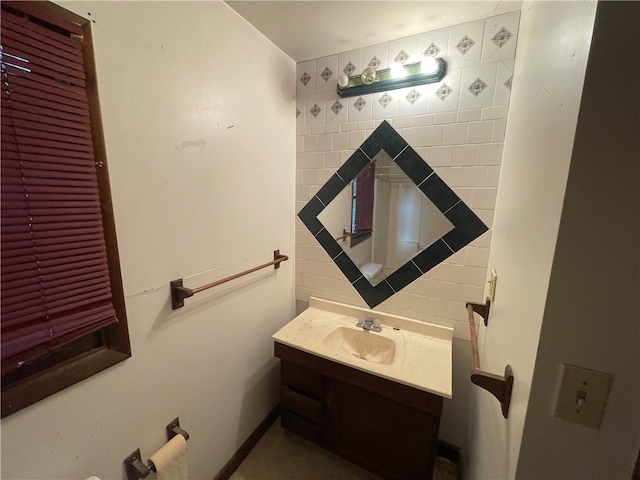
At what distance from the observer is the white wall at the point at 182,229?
792mm

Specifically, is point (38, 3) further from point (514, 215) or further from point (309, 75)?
point (514, 215)

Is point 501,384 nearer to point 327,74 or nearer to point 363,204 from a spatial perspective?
point 363,204

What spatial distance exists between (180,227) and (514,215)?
125cm

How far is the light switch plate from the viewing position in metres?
0.44

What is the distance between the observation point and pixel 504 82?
1.19 m

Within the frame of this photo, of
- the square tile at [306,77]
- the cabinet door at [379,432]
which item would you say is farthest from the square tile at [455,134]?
the cabinet door at [379,432]

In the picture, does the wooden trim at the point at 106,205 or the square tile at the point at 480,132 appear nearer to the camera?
the wooden trim at the point at 106,205

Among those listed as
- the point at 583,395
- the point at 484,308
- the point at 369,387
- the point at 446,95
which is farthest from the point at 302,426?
the point at 446,95

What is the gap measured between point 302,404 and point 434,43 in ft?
6.92

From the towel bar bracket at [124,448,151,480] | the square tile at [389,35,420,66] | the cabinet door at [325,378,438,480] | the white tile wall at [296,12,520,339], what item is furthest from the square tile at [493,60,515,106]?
the towel bar bracket at [124,448,151,480]

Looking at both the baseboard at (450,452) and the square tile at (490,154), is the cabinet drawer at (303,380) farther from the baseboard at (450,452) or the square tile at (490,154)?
the square tile at (490,154)

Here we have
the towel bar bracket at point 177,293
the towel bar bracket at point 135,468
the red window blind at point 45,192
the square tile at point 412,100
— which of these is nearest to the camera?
the red window blind at point 45,192

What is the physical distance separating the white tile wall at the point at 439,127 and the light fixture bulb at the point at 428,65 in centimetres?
8

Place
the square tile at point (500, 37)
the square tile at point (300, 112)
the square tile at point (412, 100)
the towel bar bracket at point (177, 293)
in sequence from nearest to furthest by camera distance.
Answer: the towel bar bracket at point (177, 293) < the square tile at point (500, 37) < the square tile at point (412, 100) < the square tile at point (300, 112)
